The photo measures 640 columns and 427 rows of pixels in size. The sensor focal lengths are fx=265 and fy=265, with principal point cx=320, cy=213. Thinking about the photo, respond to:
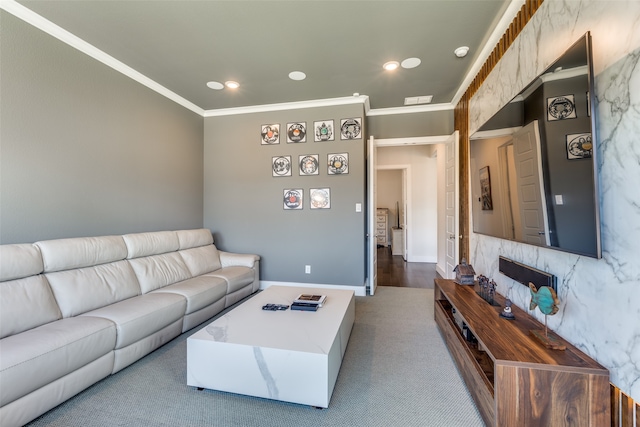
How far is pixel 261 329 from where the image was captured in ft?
5.98

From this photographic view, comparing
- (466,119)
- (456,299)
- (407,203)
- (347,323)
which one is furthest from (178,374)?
(407,203)

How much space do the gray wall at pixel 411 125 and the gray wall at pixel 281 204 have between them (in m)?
0.56

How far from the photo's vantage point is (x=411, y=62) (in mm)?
2791

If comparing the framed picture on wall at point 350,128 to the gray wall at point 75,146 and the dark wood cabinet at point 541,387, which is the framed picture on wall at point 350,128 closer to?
the gray wall at point 75,146

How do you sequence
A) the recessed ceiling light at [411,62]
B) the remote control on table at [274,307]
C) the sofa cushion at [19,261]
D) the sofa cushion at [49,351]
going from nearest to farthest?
the sofa cushion at [49,351] → the sofa cushion at [19,261] → the remote control on table at [274,307] → the recessed ceiling light at [411,62]

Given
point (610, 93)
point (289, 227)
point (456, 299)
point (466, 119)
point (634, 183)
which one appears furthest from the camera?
point (289, 227)

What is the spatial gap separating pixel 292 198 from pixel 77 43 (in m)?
2.73

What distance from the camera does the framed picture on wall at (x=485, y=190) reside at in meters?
2.27

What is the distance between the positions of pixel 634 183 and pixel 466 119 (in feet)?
8.17

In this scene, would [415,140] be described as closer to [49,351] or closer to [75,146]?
[75,146]

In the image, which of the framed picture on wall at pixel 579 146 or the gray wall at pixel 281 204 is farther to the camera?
the gray wall at pixel 281 204

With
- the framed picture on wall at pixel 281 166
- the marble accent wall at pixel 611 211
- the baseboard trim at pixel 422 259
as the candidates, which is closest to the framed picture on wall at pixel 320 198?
the framed picture on wall at pixel 281 166

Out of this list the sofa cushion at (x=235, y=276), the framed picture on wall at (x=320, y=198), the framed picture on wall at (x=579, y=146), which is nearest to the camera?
the framed picture on wall at (x=579, y=146)

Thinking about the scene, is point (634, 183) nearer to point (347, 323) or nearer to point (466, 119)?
point (347, 323)
